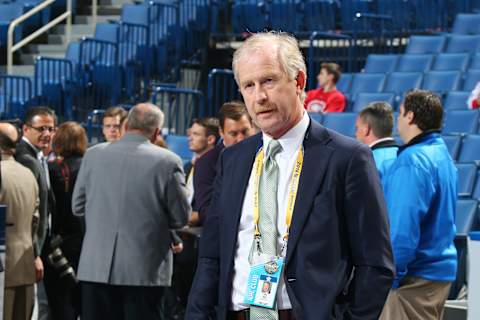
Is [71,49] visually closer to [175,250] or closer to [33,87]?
[33,87]

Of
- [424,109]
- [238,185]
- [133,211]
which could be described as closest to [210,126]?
[133,211]

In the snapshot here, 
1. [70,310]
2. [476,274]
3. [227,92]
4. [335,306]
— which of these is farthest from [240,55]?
[227,92]

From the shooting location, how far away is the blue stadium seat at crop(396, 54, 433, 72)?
12.7 m

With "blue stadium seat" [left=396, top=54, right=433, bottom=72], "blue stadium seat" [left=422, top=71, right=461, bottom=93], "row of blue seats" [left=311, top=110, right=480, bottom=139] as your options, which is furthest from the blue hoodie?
"blue stadium seat" [left=396, top=54, right=433, bottom=72]

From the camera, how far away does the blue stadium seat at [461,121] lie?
35.0ft

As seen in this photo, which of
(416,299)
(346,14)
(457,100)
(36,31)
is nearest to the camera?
(416,299)

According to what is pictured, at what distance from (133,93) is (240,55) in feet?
36.4

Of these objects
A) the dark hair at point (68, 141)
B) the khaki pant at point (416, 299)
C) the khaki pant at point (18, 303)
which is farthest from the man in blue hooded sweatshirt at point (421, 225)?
the dark hair at point (68, 141)

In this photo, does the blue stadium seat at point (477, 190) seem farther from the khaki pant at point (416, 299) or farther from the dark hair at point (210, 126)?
the khaki pant at point (416, 299)

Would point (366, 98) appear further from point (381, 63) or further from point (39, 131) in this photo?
point (39, 131)

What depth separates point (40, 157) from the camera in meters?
8.17

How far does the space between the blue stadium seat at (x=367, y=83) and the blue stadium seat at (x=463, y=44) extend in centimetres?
104

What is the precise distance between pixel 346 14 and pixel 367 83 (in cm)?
257

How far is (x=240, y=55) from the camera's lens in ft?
12.0
